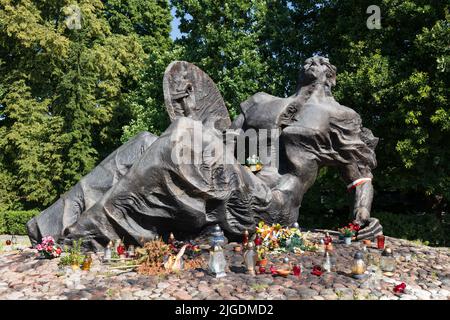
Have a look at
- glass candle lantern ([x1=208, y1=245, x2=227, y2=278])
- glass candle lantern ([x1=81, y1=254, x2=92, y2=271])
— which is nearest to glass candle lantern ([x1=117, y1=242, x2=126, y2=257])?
glass candle lantern ([x1=81, y1=254, x2=92, y2=271])

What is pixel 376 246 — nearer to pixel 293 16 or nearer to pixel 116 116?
pixel 293 16

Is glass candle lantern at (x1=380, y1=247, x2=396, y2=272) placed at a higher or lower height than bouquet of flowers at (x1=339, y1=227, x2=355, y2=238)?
lower

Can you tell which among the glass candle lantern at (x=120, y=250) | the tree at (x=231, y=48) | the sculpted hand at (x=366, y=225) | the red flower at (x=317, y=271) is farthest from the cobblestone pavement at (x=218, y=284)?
the tree at (x=231, y=48)

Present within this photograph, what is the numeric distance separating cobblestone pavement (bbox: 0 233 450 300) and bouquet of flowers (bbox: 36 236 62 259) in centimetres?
9

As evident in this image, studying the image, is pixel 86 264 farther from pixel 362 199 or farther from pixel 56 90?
pixel 56 90

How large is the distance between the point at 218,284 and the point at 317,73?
4532 mm

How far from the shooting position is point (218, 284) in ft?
15.1

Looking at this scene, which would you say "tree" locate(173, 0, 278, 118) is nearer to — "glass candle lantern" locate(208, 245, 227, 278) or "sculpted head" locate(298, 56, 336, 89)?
"sculpted head" locate(298, 56, 336, 89)

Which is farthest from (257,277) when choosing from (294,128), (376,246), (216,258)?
(294,128)

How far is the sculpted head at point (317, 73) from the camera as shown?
783cm

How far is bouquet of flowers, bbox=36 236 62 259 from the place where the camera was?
18.6 feet

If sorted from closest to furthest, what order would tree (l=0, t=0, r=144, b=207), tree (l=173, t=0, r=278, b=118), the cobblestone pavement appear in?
the cobblestone pavement
tree (l=173, t=0, r=278, b=118)
tree (l=0, t=0, r=144, b=207)

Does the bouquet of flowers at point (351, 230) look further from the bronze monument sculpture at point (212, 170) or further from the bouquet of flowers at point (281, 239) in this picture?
the bouquet of flowers at point (281, 239)

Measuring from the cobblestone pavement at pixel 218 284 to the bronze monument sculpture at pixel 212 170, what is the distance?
789 mm
